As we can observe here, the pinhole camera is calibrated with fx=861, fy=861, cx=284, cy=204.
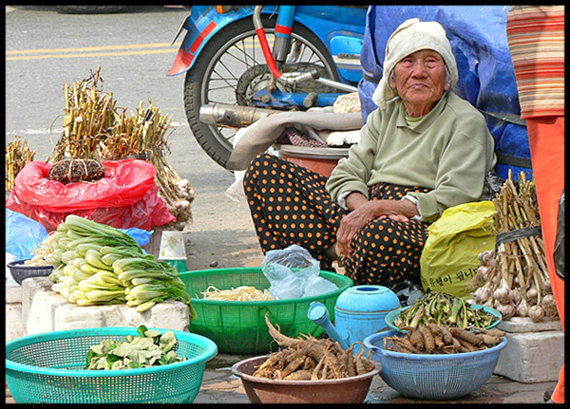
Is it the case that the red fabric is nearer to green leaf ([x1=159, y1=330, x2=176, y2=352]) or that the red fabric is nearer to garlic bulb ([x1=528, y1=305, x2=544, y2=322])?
garlic bulb ([x1=528, y1=305, x2=544, y2=322])

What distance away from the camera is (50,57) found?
11.7 m

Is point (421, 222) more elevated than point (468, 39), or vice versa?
point (468, 39)

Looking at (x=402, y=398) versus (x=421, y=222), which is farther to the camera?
(x=421, y=222)

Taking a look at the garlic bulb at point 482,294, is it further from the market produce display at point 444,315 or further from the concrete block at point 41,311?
the concrete block at point 41,311

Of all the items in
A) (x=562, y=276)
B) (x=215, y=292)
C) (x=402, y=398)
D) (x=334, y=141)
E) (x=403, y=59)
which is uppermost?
(x=403, y=59)

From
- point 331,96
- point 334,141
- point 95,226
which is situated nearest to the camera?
point 95,226

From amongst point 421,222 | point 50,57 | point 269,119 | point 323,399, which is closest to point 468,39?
point 421,222

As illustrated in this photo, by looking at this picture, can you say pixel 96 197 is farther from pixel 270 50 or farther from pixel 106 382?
pixel 270 50

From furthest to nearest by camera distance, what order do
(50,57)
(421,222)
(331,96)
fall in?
(50,57), (331,96), (421,222)

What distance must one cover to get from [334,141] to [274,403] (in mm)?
2303

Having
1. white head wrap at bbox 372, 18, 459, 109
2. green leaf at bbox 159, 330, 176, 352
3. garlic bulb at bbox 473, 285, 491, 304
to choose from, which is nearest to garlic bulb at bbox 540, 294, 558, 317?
garlic bulb at bbox 473, 285, 491, 304

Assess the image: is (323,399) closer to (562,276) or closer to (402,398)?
(402,398)

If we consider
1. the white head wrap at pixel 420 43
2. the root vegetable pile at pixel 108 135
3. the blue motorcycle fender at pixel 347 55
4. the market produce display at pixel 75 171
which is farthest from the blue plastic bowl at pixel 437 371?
the blue motorcycle fender at pixel 347 55

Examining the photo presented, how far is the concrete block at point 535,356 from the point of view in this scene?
9.96 feet
